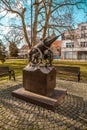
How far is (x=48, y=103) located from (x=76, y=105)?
1.11 m

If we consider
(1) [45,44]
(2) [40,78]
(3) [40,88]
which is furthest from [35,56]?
(3) [40,88]

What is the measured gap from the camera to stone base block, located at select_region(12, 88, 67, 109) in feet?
15.5

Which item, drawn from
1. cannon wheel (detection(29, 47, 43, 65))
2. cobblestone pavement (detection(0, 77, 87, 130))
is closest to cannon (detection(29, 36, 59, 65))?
cannon wheel (detection(29, 47, 43, 65))

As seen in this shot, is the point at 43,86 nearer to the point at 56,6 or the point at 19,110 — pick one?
the point at 19,110

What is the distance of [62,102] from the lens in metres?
5.29

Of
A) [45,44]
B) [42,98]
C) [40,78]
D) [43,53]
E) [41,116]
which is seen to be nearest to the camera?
[41,116]

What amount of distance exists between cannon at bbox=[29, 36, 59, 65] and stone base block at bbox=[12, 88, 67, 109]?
1.31m

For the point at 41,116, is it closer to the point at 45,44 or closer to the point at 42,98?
the point at 42,98

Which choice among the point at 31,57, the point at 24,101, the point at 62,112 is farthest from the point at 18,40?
the point at 62,112

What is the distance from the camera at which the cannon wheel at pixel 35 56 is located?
563 cm

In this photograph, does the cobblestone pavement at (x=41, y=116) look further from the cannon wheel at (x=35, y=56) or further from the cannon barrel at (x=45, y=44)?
the cannon barrel at (x=45, y=44)

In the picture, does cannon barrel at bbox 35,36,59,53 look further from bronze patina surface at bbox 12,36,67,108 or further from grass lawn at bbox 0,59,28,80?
grass lawn at bbox 0,59,28,80

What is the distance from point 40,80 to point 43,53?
1.14 metres

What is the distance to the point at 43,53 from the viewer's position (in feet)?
18.4
